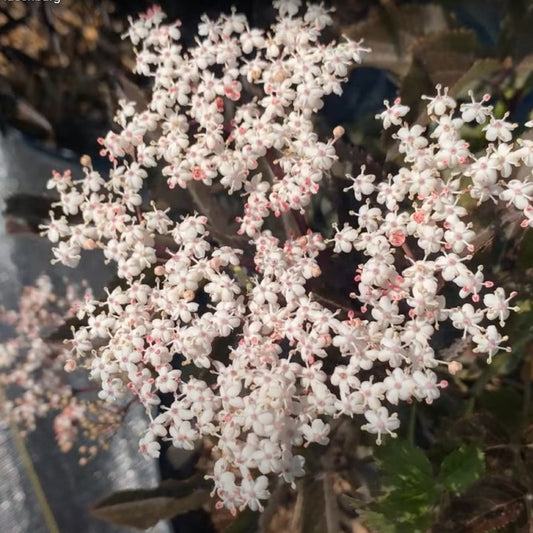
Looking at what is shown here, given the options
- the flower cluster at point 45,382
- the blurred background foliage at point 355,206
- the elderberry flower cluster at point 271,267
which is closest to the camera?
the elderberry flower cluster at point 271,267

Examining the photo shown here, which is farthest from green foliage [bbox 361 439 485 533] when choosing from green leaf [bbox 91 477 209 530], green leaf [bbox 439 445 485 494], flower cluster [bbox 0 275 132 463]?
flower cluster [bbox 0 275 132 463]

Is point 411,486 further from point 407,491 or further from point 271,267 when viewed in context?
point 271,267

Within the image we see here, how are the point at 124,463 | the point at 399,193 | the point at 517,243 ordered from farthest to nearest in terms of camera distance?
the point at 124,463, the point at 517,243, the point at 399,193

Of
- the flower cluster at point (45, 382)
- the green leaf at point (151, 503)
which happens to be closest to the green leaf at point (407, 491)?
the green leaf at point (151, 503)

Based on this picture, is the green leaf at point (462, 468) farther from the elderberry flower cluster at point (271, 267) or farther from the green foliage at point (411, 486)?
the elderberry flower cluster at point (271, 267)

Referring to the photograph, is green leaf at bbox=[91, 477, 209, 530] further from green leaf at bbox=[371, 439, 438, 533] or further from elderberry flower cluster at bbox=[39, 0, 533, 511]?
green leaf at bbox=[371, 439, 438, 533]

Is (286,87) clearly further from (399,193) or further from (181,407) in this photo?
(181,407)

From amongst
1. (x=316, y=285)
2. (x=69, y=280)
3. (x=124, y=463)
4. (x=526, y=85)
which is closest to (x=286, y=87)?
(x=316, y=285)

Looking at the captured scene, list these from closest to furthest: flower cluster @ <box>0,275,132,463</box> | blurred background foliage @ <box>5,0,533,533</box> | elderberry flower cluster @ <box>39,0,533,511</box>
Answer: elderberry flower cluster @ <box>39,0,533,511</box>
blurred background foliage @ <box>5,0,533,533</box>
flower cluster @ <box>0,275,132,463</box>
